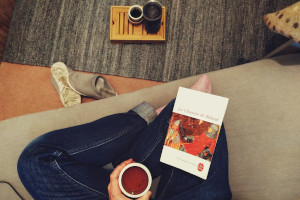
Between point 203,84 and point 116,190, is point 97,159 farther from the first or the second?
point 203,84

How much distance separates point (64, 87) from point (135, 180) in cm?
82

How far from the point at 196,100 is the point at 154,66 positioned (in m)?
0.60

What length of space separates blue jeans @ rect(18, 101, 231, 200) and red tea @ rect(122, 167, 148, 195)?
0.14m

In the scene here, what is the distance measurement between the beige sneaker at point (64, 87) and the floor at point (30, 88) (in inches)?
2.7

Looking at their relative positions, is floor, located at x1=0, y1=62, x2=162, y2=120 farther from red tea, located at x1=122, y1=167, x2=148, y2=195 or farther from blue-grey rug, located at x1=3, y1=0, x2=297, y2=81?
red tea, located at x1=122, y1=167, x2=148, y2=195

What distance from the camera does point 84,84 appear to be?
3.97 feet

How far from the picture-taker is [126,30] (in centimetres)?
128

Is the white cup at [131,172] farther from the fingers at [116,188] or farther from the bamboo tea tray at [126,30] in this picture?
the bamboo tea tray at [126,30]

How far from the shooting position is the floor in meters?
1.33

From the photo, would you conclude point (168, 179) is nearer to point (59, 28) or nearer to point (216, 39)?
point (216, 39)

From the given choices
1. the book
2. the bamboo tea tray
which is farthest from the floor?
the book

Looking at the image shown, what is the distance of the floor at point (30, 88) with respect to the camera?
133 centimetres

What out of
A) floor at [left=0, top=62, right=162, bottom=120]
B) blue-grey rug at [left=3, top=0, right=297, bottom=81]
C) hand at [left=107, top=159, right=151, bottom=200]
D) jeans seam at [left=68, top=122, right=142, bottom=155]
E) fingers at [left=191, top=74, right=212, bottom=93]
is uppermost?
blue-grey rug at [left=3, top=0, right=297, bottom=81]

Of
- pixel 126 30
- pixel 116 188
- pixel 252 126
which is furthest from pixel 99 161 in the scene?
pixel 126 30
